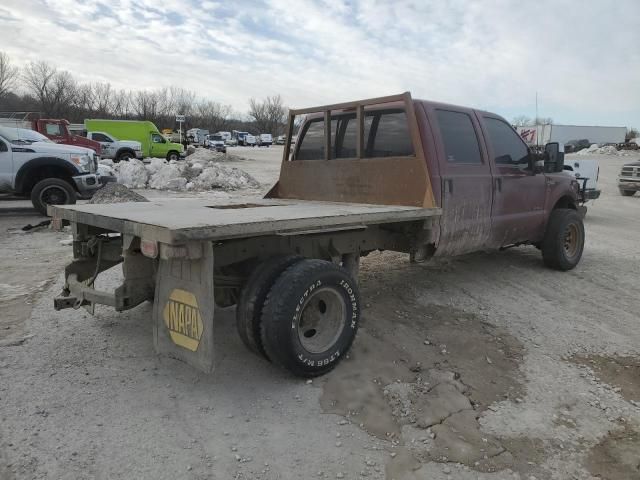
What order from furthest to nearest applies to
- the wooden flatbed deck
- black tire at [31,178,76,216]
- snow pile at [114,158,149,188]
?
snow pile at [114,158,149,188] → black tire at [31,178,76,216] → the wooden flatbed deck

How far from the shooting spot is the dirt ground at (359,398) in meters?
2.67

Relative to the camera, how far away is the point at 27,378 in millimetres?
3410

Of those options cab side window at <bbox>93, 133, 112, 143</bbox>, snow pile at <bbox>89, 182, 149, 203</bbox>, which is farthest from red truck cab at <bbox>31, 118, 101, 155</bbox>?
snow pile at <bbox>89, 182, 149, 203</bbox>

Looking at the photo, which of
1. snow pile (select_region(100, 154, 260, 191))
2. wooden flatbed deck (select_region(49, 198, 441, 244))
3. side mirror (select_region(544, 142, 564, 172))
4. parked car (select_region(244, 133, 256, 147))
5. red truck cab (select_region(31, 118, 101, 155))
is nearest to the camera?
wooden flatbed deck (select_region(49, 198, 441, 244))

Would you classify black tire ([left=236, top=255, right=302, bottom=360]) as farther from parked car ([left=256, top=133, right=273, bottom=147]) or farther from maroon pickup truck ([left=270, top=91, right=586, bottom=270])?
parked car ([left=256, top=133, right=273, bottom=147])

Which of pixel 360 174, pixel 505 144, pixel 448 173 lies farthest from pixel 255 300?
pixel 505 144

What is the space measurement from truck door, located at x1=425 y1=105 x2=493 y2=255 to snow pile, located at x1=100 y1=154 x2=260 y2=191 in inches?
542

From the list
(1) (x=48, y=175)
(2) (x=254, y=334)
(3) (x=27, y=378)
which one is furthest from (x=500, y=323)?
(1) (x=48, y=175)

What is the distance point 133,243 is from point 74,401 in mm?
1052

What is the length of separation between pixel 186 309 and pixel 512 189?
418 cm

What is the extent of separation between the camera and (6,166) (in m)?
10.7

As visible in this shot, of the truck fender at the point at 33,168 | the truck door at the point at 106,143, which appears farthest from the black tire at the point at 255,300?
the truck door at the point at 106,143

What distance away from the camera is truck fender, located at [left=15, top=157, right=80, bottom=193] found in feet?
35.2

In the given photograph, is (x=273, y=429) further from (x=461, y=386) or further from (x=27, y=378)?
(x=27, y=378)
